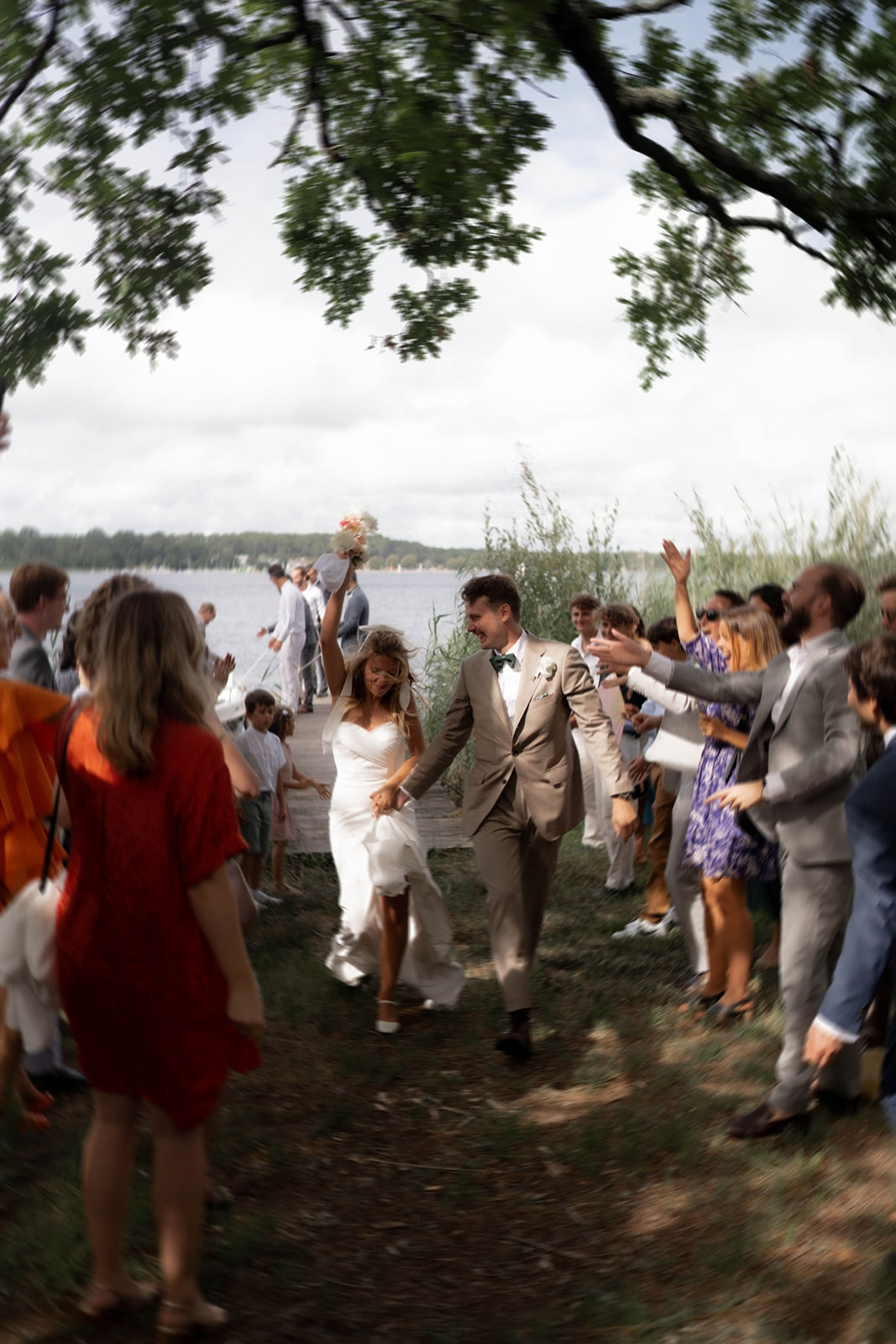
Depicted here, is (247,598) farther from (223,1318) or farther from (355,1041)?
(223,1318)

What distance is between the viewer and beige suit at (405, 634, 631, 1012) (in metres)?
5.64

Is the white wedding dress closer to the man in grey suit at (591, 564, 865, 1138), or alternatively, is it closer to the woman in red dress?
the man in grey suit at (591, 564, 865, 1138)

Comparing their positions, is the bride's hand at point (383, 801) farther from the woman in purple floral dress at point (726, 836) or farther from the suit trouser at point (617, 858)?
the suit trouser at point (617, 858)

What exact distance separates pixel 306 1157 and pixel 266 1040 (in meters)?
1.23

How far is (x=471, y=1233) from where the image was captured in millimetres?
4203

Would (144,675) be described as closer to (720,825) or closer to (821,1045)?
(821,1045)

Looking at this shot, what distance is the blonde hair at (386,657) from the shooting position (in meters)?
6.16

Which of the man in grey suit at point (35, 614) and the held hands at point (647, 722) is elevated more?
the man in grey suit at point (35, 614)

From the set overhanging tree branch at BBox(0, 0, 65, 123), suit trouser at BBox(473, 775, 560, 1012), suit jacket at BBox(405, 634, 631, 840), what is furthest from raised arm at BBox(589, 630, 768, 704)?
overhanging tree branch at BBox(0, 0, 65, 123)

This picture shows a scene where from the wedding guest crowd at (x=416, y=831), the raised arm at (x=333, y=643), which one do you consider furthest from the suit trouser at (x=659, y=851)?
the raised arm at (x=333, y=643)

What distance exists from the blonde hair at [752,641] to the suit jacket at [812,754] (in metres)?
0.90

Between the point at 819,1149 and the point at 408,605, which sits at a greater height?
the point at 408,605

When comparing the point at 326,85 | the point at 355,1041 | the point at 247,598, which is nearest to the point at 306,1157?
the point at 355,1041

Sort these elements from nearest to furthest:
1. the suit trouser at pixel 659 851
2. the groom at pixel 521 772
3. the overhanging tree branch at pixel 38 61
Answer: the groom at pixel 521 772
the overhanging tree branch at pixel 38 61
the suit trouser at pixel 659 851
